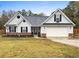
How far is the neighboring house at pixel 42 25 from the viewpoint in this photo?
27172 mm

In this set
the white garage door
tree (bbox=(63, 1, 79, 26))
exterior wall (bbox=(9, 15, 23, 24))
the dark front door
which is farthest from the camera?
the dark front door

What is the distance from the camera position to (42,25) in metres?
28.6

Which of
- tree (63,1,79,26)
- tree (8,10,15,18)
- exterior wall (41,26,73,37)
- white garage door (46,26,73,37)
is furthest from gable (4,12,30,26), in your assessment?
tree (63,1,79,26)

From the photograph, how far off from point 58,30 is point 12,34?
18.1 feet

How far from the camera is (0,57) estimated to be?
13.2 metres

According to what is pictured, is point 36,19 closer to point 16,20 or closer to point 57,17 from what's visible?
point 16,20

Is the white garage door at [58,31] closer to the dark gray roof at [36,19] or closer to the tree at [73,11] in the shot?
the tree at [73,11]

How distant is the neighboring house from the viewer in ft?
89.1

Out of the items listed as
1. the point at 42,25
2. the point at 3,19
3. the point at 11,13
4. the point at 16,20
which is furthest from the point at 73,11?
the point at 3,19

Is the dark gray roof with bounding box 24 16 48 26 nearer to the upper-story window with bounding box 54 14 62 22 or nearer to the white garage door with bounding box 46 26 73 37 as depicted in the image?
the upper-story window with bounding box 54 14 62 22

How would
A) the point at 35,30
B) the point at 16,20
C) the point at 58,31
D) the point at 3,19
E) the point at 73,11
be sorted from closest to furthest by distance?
the point at 3,19, the point at 58,31, the point at 73,11, the point at 16,20, the point at 35,30

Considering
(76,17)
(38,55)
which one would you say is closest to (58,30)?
(76,17)

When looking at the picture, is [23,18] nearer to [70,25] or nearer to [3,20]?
[3,20]

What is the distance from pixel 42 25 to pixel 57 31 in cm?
268
